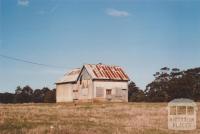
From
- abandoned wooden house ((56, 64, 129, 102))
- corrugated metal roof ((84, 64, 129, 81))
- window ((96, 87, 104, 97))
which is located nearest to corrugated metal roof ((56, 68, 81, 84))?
abandoned wooden house ((56, 64, 129, 102))

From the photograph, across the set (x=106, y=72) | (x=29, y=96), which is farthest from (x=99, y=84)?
(x=29, y=96)

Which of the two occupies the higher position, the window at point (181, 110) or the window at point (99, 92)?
the window at point (99, 92)

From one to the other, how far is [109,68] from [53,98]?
3442cm

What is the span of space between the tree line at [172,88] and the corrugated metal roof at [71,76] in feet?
68.2

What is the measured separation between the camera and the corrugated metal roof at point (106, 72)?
61.7 metres

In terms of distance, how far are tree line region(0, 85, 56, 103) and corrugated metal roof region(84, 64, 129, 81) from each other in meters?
32.6

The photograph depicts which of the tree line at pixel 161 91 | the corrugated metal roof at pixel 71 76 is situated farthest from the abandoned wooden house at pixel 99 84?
the tree line at pixel 161 91

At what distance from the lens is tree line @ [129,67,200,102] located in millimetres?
84938

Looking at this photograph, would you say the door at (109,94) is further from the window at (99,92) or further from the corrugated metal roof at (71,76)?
the corrugated metal roof at (71,76)

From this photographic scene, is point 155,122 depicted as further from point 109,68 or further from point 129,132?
point 109,68

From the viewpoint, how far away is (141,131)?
54.7ft

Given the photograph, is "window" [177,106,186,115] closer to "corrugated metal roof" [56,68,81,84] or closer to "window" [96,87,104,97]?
"window" [96,87,104,97]

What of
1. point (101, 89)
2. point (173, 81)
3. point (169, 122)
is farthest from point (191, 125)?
point (173, 81)

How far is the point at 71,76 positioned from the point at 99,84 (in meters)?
9.48
